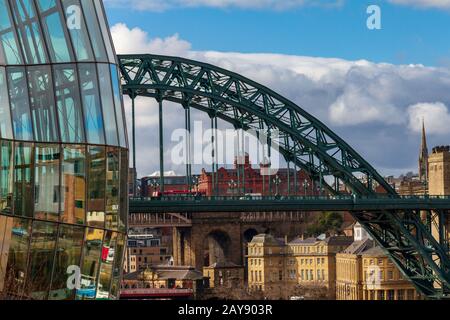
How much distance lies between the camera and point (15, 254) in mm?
20969

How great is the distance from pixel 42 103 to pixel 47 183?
1.17 m

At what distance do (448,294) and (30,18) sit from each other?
2700 inches

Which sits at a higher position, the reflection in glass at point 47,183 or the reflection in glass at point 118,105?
the reflection in glass at point 118,105

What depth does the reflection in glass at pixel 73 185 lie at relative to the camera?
851 inches

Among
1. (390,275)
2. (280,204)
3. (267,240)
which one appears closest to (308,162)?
(280,204)

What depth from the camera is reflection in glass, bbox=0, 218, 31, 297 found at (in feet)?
68.5

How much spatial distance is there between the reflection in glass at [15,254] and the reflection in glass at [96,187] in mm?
1402

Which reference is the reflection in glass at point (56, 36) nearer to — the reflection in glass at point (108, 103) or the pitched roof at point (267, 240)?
the reflection in glass at point (108, 103)

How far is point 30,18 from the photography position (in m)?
Result: 21.5

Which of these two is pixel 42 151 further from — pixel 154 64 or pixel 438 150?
pixel 438 150

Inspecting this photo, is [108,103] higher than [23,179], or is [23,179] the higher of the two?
[108,103]

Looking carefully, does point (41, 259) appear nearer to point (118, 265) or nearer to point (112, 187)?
point (112, 187)

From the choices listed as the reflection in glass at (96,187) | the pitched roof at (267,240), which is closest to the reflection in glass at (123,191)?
the reflection in glass at (96,187)

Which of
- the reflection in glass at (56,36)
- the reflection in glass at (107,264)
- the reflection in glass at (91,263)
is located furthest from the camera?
the reflection in glass at (107,264)
